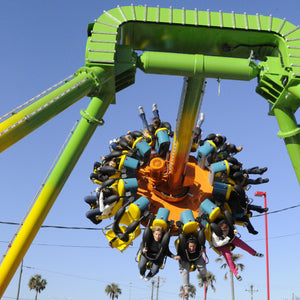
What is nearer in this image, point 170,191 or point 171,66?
point 171,66

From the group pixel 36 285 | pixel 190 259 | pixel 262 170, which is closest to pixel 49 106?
pixel 190 259

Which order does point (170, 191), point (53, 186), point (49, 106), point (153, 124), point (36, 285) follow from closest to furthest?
point (49, 106), point (53, 186), point (170, 191), point (153, 124), point (36, 285)

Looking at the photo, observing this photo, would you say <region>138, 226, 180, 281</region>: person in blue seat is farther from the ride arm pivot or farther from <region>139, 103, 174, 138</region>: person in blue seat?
the ride arm pivot

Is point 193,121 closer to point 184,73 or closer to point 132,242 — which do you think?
point 184,73

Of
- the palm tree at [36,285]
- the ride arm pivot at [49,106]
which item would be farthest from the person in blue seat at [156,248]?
the palm tree at [36,285]

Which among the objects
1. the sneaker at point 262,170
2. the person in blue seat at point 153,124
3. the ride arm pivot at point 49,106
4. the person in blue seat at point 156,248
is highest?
the person in blue seat at point 153,124

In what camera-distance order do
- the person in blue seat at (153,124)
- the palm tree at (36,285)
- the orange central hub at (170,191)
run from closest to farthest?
1. the orange central hub at (170,191)
2. the person in blue seat at (153,124)
3. the palm tree at (36,285)

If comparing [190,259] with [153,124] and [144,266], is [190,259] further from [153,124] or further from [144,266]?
[153,124]

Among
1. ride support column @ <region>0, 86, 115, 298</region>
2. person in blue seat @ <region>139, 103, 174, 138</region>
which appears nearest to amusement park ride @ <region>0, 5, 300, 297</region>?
ride support column @ <region>0, 86, 115, 298</region>

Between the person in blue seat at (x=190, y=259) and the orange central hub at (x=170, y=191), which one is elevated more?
the orange central hub at (x=170, y=191)

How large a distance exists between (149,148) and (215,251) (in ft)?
10.2

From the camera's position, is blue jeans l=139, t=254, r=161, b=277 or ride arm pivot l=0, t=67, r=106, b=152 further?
blue jeans l=139, t=254, r=161, b=277

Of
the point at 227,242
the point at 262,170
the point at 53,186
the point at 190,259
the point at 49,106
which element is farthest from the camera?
the point at 262,170

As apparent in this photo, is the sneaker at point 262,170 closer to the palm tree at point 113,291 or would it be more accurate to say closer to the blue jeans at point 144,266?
the blue jeans at point 144,266
